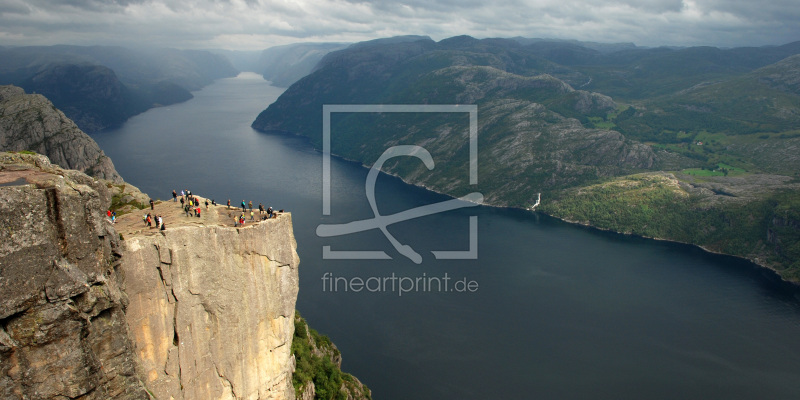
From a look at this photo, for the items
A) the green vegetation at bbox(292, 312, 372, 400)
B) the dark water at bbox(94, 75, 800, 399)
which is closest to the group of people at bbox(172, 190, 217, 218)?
the green vegetation at bbox(292, 312, 372, 400)

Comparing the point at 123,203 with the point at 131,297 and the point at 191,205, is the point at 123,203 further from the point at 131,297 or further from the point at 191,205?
the point at 131,297

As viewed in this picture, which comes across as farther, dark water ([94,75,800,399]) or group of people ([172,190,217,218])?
dark water ([94,75,800,399])

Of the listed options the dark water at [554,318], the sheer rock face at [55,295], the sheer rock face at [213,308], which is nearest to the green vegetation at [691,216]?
the dark water at [554,318]

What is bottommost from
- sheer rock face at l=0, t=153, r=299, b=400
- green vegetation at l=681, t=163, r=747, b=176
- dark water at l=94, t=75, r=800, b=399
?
dark water at l=94, t=75, r=800, b=399

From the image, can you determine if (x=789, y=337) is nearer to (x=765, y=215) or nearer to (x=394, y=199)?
(x=765, y=215)

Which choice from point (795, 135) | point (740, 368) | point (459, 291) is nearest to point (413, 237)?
point (459, 291)

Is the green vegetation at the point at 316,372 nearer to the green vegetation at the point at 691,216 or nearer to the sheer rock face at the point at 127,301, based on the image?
the sheer rock face at the point at 127,301

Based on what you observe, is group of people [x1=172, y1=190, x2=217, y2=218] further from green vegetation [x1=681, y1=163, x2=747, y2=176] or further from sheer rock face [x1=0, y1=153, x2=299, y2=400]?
green vegetation [x1=681, y1=163, x2=747, y2=176]

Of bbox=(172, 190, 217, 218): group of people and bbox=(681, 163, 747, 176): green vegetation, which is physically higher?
bbox=(172, 190, 217, 218): group of people
